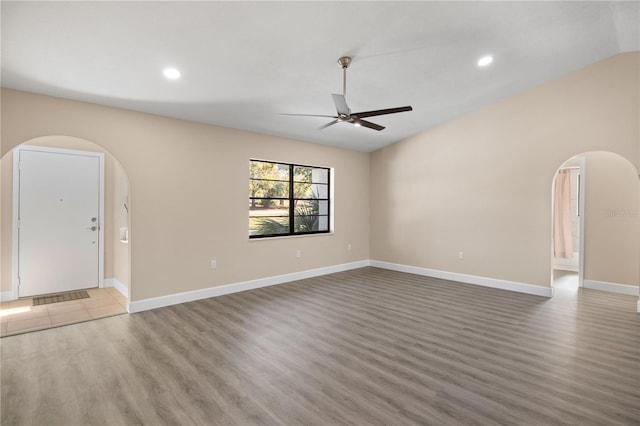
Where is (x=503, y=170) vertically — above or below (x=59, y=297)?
above

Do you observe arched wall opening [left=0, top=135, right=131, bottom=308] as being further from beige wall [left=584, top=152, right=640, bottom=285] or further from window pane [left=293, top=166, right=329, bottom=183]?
beige wall [left=584, top=152, right=640, bottom=285]

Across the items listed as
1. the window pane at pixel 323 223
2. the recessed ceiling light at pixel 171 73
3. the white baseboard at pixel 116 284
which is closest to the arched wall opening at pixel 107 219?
the white baseboard at pixel 116 284

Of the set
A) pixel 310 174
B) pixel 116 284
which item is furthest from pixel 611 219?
pixel 116 284

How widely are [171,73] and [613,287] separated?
717 centimetres

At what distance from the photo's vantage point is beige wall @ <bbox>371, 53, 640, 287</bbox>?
4.43 m

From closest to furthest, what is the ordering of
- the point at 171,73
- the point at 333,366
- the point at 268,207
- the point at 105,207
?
the point at 333,366, the point at 171,73, the point at 105,207, the point at 268,207

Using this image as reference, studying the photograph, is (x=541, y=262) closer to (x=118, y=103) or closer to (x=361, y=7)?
(x=361, y=7)

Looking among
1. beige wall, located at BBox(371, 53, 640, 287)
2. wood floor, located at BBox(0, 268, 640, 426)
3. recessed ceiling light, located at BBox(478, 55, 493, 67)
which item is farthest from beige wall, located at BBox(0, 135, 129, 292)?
beige wall, located at BBox(371, 53, 640, 287)

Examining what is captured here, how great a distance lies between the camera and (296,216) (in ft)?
20.6

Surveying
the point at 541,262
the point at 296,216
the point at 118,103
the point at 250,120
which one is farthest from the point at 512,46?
the point at 118,103

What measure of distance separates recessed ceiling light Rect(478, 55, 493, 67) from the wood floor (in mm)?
3170

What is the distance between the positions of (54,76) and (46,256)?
3049 millimetres

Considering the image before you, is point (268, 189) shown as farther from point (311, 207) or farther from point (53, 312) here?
point (53, 312)

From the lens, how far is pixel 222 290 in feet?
16.3
